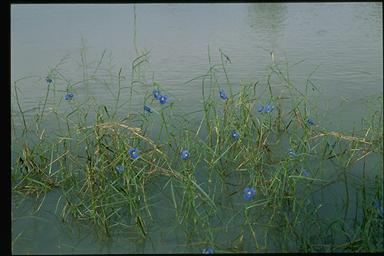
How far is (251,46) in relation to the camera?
286cm

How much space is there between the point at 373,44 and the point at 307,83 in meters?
0.54

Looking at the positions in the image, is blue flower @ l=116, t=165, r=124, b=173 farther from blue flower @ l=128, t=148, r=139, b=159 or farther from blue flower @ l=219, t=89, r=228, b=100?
blue flower @ l=219, t=89, r=228, b=100

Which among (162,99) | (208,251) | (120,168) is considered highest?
(162,99)

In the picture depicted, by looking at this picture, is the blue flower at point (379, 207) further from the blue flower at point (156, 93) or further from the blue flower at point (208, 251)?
the blue flower at point (156, 93)

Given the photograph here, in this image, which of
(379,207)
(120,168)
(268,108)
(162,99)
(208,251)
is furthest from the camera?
(268,108)

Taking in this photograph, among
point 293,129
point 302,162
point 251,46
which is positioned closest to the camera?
point 302,162

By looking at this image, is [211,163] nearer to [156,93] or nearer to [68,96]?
[156,93]

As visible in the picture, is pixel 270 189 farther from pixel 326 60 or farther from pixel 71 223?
pixel 326 60

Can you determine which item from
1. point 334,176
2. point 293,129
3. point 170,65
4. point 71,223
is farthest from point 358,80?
point 71,223

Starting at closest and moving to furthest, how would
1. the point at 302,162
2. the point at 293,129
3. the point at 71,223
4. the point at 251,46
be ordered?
the point at 71,223
the point at 302,162
the point at 293,129
the point at 251,46

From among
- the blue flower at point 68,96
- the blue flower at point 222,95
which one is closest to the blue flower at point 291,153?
the blue flower at point 222,95

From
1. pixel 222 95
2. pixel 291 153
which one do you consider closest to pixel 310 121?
pixel 291 153

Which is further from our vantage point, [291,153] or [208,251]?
[291,153]

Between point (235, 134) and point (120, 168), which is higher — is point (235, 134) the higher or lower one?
the higher one
